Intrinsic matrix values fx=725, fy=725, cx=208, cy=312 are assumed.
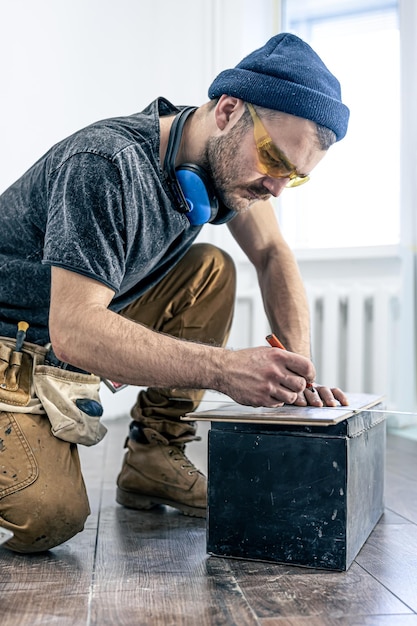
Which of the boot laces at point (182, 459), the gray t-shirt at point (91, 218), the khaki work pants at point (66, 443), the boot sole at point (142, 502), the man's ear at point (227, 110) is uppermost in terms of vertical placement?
the man's ear at point (227, 110)

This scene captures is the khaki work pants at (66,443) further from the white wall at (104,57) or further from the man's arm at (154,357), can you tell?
the white wall at (104,57)

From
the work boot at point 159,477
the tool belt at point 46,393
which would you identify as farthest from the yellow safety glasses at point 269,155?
the work boot at point 159,477

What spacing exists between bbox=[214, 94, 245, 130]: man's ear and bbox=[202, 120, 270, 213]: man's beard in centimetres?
2

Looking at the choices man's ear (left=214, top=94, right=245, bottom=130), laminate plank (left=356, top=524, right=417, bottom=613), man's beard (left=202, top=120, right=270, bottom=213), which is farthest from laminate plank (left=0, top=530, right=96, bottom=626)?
man's ear (left=214, top=94, right=245, bottom=130)

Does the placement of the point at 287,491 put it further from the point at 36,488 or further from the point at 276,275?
the point at 276,275

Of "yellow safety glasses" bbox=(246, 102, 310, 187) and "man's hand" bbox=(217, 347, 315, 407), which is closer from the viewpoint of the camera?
"man's hand" bbox=(217, 347, 315, 407)

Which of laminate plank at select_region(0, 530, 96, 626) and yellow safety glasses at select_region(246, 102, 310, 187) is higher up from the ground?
yellow safety glasses at select_region(246, 102, 310, 187)

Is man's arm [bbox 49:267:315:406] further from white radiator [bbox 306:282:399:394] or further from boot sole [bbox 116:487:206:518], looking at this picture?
white radiator [bbox 306:282:399:394]

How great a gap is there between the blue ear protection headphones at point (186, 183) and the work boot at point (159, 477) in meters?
0.58

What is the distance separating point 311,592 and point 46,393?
0.66m

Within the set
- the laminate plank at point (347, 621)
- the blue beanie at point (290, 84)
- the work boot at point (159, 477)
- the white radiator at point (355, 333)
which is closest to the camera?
the laminate plank at point (347, 621)

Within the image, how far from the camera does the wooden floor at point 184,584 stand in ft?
3.48

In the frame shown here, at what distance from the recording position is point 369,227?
151 inches

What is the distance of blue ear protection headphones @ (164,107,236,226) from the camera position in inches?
57.5
